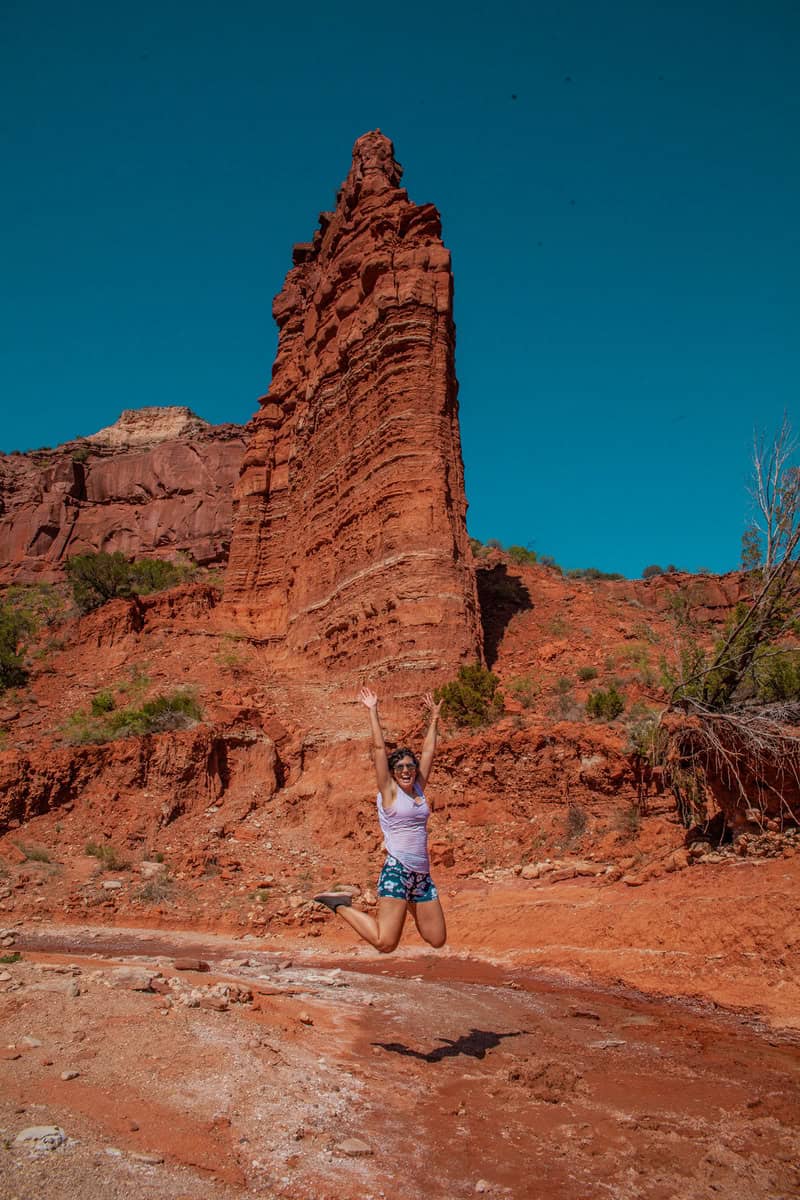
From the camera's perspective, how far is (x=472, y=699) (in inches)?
685

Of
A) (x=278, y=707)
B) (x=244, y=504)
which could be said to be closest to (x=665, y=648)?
(x=278, y=707)

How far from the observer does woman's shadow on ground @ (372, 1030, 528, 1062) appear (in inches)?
207

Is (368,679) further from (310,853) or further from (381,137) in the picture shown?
(381,137)

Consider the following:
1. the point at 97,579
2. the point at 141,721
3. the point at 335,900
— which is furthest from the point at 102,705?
the point at 335,900

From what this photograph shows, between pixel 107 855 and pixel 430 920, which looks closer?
pixel 430 920

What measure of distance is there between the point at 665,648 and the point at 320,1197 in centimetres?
2224

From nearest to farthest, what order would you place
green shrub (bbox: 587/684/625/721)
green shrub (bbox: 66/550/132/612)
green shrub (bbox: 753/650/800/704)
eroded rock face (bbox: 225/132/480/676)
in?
green shrub (bbox: 753/650/800/704), green shrub (bbox: 587/684/625/721), eroded rock face (bbox: 225/132/480/676), green shrub (bbox: 66/550/132/612)

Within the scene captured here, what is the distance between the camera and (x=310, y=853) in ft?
51.0

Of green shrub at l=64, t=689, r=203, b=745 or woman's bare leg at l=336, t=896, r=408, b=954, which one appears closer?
woman's bare leg at l=336, t=896, r=408, b=954

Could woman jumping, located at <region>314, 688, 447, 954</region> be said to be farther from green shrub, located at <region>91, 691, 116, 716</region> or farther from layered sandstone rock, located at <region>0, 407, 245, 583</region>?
layered sandstone rock, located at <region>0, 407, 245, 583</region>

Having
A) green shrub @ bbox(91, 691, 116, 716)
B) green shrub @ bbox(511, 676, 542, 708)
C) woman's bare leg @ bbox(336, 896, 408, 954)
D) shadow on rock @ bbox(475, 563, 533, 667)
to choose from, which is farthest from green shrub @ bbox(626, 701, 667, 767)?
green shrub @ bbox(91, 691, 116, 716)

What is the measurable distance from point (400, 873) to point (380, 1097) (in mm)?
1382

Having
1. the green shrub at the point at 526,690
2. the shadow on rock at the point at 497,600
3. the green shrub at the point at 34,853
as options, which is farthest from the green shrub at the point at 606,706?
the green shrub at the point at 34,853

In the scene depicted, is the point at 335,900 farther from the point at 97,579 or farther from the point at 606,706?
the point at 97,579
